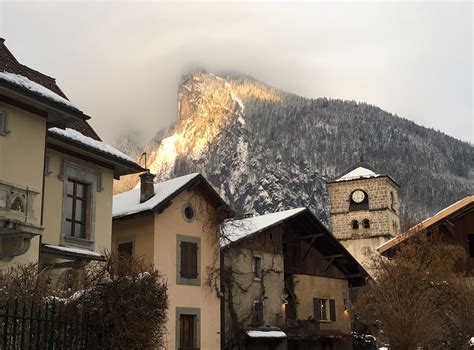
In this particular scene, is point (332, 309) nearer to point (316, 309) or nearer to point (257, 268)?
point (316, 309)

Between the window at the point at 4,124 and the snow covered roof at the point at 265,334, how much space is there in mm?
16141

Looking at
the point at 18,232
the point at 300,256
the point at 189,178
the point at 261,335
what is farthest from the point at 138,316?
the point at 300,256

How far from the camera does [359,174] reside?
9162 cm

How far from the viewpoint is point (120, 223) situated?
88.3 feet

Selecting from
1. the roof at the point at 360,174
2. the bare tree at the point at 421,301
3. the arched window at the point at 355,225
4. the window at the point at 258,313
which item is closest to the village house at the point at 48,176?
the window at the point at 258,313

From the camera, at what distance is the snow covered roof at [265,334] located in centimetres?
2875

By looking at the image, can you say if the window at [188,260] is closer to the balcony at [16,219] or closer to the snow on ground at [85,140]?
the snow on ground at [85,140]

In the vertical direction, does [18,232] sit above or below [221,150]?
below

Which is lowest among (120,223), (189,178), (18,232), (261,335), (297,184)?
(261,335)

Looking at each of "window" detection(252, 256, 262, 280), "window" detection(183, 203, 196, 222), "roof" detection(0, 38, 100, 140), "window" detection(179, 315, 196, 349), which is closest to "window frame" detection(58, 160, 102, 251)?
"roof" detection(0, 38, 100, 140)

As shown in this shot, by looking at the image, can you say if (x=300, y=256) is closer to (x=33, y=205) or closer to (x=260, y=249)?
(x=260, y=249)

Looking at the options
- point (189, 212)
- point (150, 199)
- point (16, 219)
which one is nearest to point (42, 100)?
point (16, 219)

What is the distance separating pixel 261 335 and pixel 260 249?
4.17m

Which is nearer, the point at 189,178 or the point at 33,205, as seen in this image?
the point at 33,205
